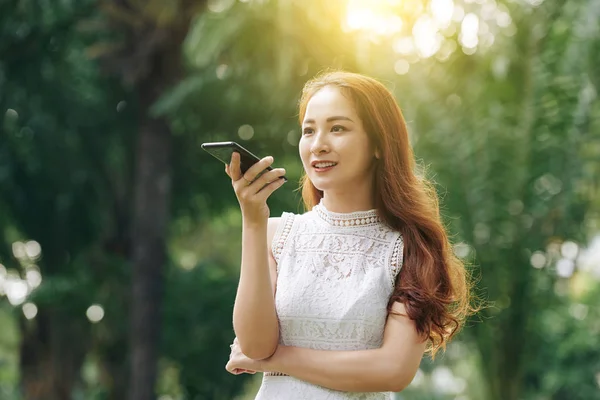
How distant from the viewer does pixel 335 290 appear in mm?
2225

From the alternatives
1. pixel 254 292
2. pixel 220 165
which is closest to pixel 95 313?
pixel 220 165

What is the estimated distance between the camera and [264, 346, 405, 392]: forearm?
2.14 meters

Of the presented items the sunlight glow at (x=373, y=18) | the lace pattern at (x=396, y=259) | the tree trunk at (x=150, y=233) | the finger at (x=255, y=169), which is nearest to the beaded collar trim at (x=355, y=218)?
the lace pattern at (x=396, y=259)

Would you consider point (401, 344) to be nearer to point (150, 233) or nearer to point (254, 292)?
point (254, 292)

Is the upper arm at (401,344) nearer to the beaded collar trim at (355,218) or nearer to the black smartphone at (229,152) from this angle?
the beaded collar trim at (355,218)

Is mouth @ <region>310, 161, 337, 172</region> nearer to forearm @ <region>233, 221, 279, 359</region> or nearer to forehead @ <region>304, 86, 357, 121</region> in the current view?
forehead @ <region>304, 86, 357, 121</region>

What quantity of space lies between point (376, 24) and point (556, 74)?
69.3 inches

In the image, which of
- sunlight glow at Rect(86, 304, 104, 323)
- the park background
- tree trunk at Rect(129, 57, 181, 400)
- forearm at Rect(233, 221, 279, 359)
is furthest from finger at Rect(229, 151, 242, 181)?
sunlight glow at Rect(86, 304, 104, 323)

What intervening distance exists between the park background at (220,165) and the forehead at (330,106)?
13.5ft

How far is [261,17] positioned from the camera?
31.1 ft

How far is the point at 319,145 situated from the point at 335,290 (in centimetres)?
36

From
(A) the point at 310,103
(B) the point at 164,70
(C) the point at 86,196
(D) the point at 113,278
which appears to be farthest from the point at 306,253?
(C) the point at 86,196

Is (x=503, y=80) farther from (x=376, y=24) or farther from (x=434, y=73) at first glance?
(x=376, y=24)

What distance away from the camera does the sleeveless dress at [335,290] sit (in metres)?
2.20
